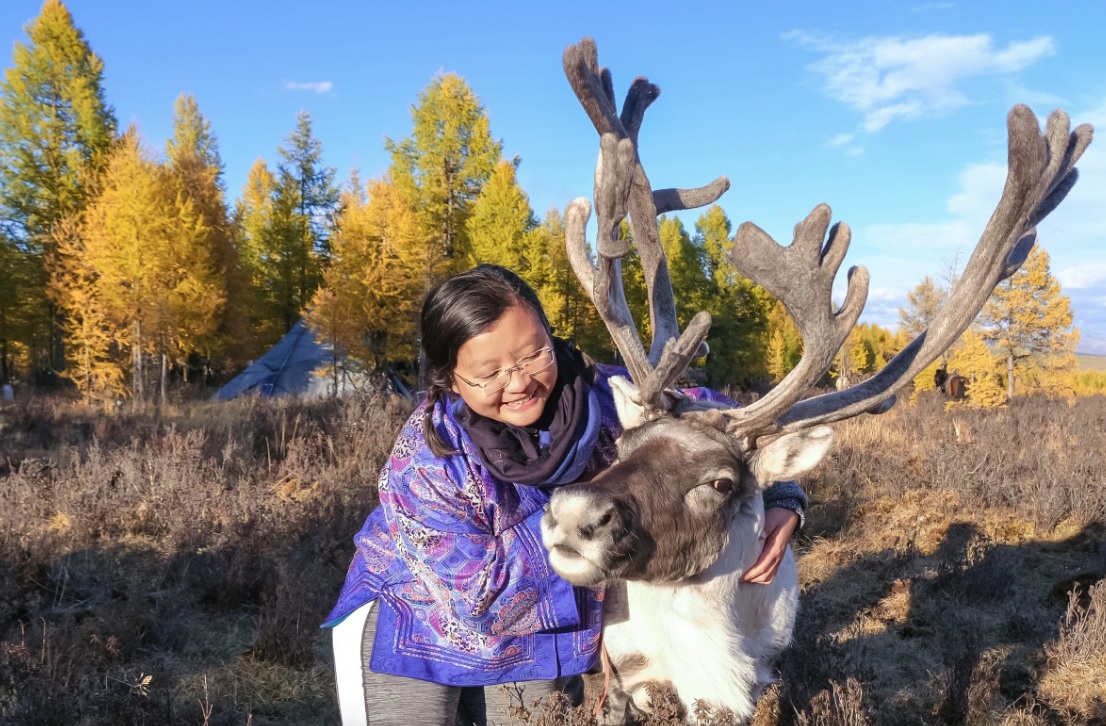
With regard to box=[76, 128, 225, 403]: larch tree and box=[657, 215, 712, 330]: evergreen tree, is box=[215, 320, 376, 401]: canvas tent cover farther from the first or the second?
box=[657, 215, 712, 330]: evergreen tree

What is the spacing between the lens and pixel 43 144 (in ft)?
75.9

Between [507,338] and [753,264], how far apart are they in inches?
31.8

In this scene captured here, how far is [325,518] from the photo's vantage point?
6.21 metres

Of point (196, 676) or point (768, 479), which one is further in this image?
point (196, 676)

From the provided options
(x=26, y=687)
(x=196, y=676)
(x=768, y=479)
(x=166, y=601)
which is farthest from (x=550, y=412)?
(x=166, y=601)

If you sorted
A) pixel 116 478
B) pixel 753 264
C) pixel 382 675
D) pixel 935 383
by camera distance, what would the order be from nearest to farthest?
pixel 753 264 < pixel 382 675 < pixel 116 478 < pixel 935 383

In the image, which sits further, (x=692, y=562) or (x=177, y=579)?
(x=177, y=579)

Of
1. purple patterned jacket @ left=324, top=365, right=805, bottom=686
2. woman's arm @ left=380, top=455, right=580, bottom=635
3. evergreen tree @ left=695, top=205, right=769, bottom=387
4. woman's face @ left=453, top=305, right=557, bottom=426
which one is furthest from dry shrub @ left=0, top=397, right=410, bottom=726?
evergreen tree @ left=695, top=205, right=769, bottom=387

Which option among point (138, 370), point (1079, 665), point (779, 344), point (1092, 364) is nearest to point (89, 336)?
point (138, 370)

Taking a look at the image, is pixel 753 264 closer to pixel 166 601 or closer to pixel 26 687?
pixel 26 687

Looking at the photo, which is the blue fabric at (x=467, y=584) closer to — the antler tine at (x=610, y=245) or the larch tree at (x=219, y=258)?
the antler tine at (x=610, y=245)

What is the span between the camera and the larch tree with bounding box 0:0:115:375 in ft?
74.3

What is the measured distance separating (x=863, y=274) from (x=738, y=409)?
0.59 metres

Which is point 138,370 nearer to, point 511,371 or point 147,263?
point 147,263
